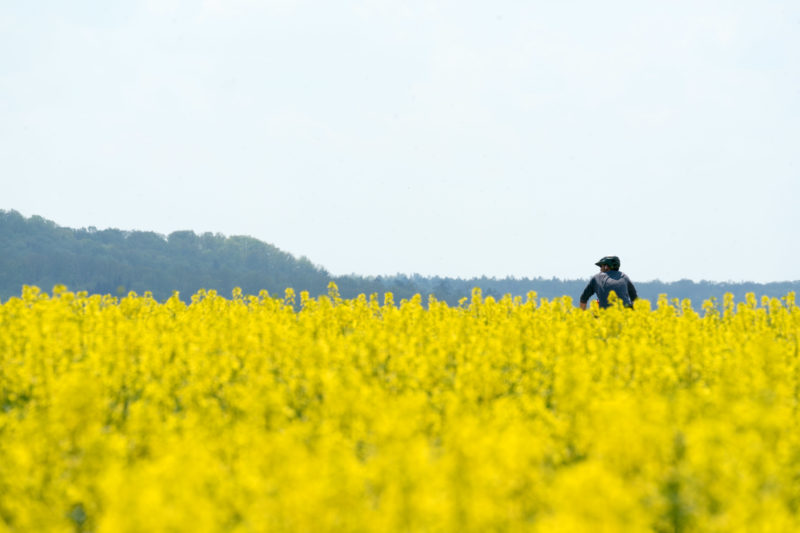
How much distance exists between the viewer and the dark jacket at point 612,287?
1473 cm

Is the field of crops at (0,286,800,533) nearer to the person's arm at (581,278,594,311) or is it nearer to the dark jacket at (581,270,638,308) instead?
the dark jacket at (581,270,638,308)

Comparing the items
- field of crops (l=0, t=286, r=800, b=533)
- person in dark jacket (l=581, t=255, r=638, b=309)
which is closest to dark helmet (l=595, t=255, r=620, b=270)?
person in dark jacket (l=581, t=255, r=638, b=309)

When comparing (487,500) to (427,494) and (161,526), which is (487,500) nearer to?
(427,494)

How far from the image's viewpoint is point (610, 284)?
581 inches

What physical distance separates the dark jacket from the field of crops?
8.47 ft

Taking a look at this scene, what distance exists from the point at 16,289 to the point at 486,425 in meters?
205

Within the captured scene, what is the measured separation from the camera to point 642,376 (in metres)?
8.59

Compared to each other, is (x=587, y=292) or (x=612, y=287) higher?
(x=612, y=287)

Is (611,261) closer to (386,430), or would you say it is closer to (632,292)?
(632,292)

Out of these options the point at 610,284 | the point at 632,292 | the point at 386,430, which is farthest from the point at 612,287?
the point at 386,430

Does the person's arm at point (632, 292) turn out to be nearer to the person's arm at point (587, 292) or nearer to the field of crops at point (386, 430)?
Result: the person's arm at point (587, 292)

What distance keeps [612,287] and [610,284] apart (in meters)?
0.07

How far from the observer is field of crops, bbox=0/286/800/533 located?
410cm

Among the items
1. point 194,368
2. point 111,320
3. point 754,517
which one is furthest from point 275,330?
point 754,517
